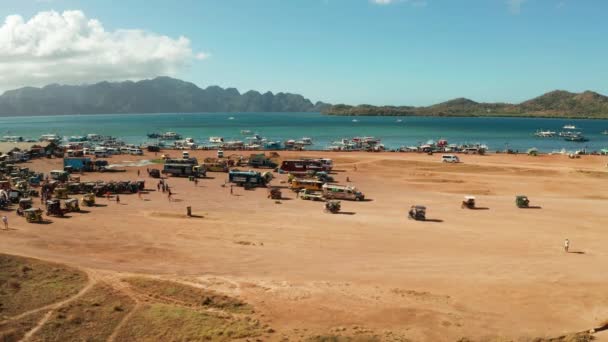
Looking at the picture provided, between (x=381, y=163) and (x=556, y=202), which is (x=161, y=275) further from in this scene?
(x=381, y=163)

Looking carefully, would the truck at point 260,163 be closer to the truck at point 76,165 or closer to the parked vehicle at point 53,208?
the truck at point 76,165

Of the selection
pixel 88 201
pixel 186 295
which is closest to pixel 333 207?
pixel 186 295

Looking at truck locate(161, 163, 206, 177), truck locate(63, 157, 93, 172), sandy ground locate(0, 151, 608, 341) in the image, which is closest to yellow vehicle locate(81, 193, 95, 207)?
sandy ground locate(0, 151, 608, 341)

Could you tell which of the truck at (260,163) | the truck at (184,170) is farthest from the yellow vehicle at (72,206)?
the truck at (260,163)

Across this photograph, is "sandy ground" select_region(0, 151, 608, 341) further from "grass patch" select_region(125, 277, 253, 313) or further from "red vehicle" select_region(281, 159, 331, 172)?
"red vehicle" select_region(281, 159, 331, 172)

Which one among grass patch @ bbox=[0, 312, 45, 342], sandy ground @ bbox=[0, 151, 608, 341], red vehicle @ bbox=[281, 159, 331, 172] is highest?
red vehicle @ bbox=[281, 159, 331, 172]
